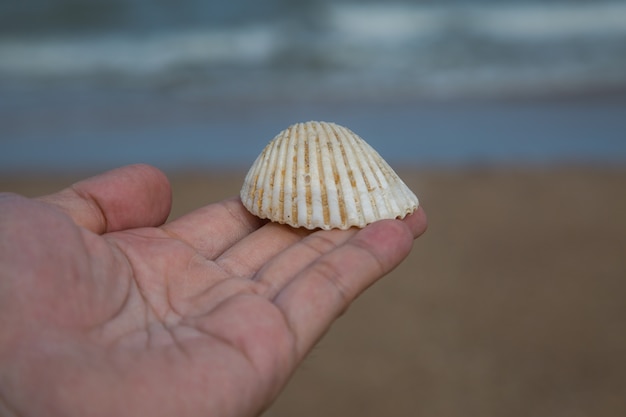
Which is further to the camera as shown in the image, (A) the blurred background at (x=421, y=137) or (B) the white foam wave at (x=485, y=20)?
(B) the white foam wave at (x=485, y=20)

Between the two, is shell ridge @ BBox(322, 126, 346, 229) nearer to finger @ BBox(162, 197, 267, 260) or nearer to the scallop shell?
the scallop shell

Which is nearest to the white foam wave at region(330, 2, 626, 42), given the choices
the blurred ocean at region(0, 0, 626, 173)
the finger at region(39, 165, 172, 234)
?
the blurred ocean at region(0, 0, 626, 173)

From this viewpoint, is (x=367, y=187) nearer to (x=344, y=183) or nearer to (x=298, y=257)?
(x=344, y=183)

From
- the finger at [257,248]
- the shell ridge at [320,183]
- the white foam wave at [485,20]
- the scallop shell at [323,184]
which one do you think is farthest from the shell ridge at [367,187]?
the white foam wave at [485,20]

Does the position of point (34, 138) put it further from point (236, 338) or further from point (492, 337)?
point (236, 338)

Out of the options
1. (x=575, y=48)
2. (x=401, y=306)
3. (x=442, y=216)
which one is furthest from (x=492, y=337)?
(x=575, y=48)

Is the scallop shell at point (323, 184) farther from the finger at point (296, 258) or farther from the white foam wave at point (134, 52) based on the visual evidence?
the white foam wave at point (134, 52)

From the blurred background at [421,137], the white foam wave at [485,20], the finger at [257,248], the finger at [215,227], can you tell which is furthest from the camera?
the white foam wave at [485,20]
